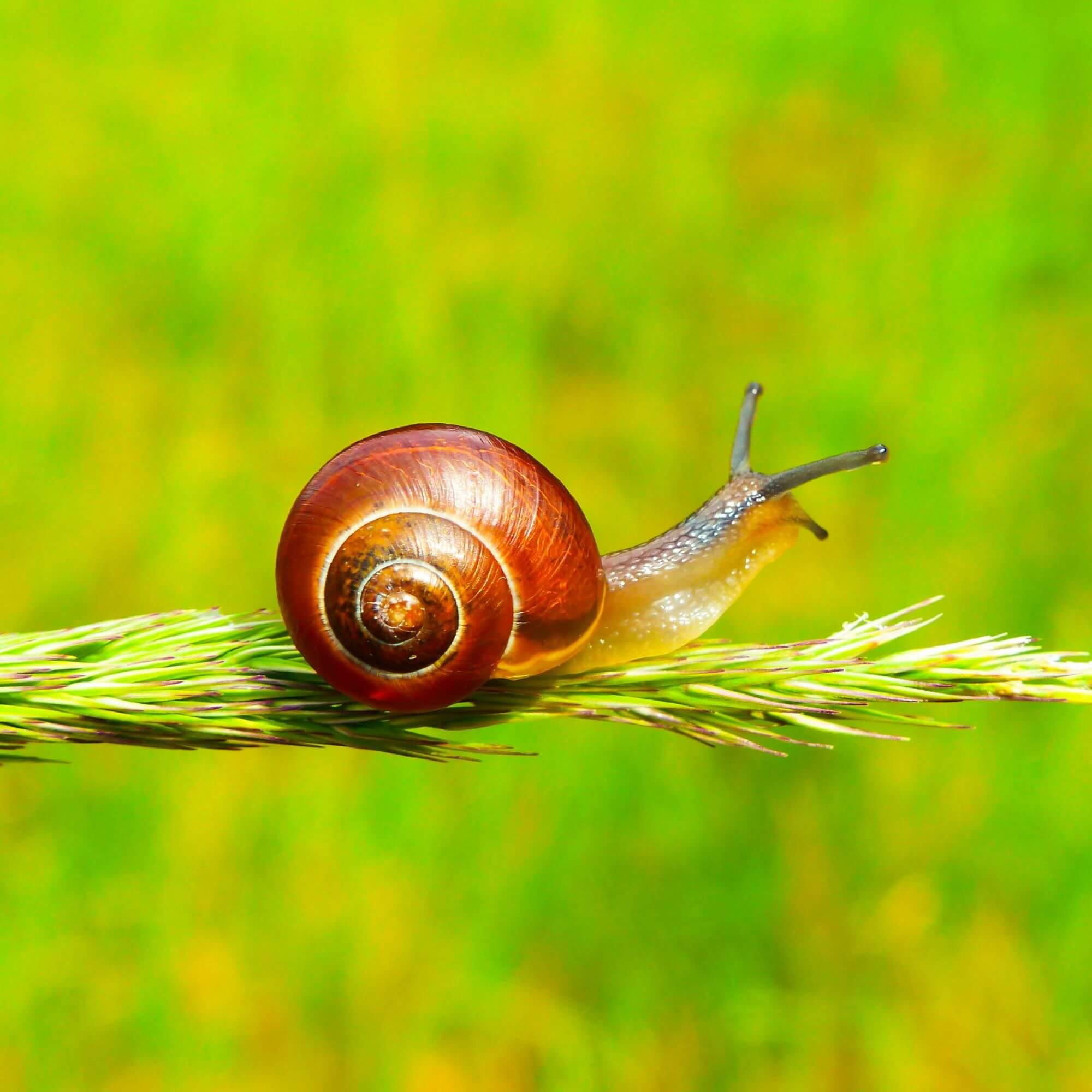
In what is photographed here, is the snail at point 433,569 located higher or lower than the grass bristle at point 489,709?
higher

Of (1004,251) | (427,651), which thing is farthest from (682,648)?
(1004,251)

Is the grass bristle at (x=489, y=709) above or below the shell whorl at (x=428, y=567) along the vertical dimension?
below

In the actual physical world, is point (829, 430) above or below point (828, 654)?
above

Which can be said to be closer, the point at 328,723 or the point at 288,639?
the point at 328,723

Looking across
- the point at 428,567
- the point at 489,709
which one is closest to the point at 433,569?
the point at 428,567

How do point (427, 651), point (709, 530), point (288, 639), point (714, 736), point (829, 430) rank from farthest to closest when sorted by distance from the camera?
point (829, 430)
point (709, 530)
point (288, 639)
point (427, 651)
point (714, 736)

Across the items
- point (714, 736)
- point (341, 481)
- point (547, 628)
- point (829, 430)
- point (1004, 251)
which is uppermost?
point (1004, 251)

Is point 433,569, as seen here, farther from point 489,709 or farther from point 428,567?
point 489,709

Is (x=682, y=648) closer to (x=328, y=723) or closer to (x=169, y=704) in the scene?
(x=328, y=723)
